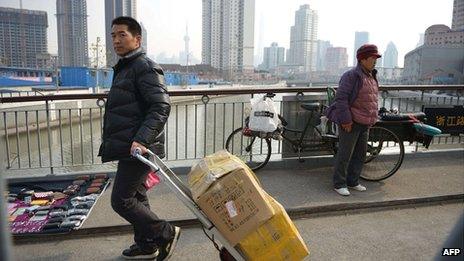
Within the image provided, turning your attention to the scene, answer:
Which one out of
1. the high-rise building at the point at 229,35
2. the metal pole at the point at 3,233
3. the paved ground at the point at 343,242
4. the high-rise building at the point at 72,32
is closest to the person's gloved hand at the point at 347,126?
the paved ground at the point at 343,242

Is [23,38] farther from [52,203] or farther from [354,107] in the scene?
[354,107]

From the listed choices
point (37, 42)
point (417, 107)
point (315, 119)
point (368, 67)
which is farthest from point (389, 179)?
point (37, 42)

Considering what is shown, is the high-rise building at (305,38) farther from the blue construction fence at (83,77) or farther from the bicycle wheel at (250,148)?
the bicycle wheel at (250,148)

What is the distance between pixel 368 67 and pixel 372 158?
165cm

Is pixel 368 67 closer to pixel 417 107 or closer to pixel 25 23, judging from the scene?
pixel 417 107

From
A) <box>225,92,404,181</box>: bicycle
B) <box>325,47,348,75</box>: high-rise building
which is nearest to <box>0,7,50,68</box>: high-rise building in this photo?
<box>325,47,348,75</box>: high-rise building

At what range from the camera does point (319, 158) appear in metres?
5.54

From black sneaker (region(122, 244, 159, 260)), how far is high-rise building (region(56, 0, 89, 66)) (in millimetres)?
51712

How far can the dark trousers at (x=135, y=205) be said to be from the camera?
274 centimetres

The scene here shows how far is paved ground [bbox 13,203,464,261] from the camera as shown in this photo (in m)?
3.11

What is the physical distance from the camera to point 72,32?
56531 mm

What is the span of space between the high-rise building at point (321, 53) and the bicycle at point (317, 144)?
126ft

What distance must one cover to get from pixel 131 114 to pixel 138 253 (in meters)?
1.15

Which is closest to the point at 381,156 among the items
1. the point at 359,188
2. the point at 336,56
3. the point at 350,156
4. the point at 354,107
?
the point at 359,188
